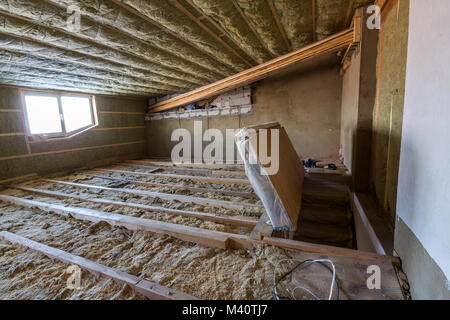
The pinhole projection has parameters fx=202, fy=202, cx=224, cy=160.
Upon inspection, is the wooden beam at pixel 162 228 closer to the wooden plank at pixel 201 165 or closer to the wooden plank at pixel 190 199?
the wooden plank at pixel 190 199

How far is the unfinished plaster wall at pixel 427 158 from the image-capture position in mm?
829

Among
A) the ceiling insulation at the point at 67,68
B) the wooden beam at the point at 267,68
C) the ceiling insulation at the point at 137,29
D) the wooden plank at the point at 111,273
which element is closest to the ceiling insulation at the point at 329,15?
the wooden beam at the point at 267,68

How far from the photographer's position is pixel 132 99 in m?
6.61

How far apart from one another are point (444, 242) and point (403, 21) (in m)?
1.79

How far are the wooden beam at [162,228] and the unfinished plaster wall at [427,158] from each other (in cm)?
102

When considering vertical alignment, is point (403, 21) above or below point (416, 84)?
above

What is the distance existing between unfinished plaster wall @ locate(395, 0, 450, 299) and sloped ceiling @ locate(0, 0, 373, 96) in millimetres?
1630

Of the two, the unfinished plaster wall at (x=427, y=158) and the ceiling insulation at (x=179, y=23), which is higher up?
the ceiling insulation at (x=179, y=23)

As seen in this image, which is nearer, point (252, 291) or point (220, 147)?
point (252, 291)

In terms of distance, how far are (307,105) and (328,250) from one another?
4007mm

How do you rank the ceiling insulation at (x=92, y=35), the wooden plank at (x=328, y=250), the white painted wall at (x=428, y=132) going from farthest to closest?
the ceiling insulation at (x=92, y=35), the wooden plank at (x=328, y=250), the white painted wall at (x=428, y=132)
